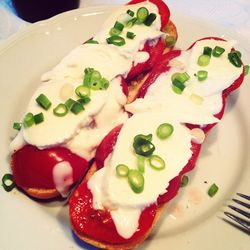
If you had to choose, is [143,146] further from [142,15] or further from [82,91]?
[142,15]

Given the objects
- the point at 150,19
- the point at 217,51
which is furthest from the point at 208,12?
the point at 217,51

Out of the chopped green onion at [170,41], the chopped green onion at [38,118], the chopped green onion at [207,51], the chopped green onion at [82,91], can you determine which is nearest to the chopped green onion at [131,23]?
the chopped green onion at [170,41]

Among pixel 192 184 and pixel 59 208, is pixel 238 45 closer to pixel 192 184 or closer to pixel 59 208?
pixel 192 184

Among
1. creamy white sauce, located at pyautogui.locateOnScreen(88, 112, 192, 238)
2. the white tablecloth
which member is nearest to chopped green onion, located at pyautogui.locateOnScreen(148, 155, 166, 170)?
creamy white sauce, located at pyautogui.locateOnScreen(88, 112, 192, 238)

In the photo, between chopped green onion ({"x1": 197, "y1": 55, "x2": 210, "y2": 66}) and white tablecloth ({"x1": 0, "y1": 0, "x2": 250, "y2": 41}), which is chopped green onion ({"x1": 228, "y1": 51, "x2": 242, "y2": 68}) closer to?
chopped green onion ({"x1": 197, "y1": 55, "x2": 210, "y2": 66})

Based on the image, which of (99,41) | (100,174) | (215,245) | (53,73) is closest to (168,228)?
(215,245)

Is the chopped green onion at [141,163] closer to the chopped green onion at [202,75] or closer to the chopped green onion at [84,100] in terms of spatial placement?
the chopped green onion at [84,100]
